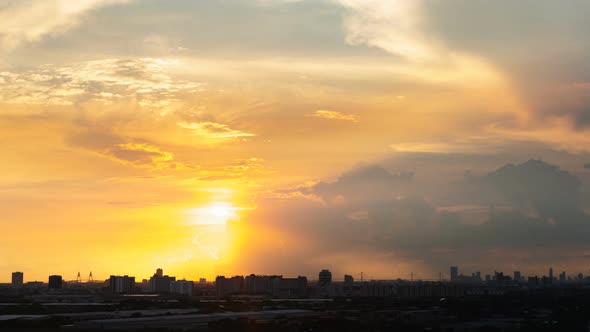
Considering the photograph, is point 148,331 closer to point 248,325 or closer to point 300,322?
point 248,325

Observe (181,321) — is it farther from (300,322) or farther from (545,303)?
(545,303)

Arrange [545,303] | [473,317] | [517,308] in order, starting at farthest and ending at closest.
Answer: [545,303]
[517,308]
[473,317]

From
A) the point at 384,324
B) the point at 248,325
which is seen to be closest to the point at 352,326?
the point at 384,324

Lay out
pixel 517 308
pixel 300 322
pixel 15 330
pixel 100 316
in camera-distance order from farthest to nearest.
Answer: pixel 517 308
pixel 100 316
pixel 300 322
pixel 15 330

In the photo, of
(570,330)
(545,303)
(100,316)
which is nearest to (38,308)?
(100,316)

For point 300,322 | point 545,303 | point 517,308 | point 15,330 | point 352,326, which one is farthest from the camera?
point 545,303

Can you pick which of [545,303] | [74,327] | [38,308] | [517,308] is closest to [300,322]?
[74,327]

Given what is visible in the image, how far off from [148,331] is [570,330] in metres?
55.1

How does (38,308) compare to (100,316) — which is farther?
(38,308)

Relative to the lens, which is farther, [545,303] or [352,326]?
[545,303]

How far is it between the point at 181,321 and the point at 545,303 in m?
111

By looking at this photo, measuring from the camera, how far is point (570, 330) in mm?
97688

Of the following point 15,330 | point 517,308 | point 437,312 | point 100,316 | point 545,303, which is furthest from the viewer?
point 545,303

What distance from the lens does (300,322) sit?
108m
